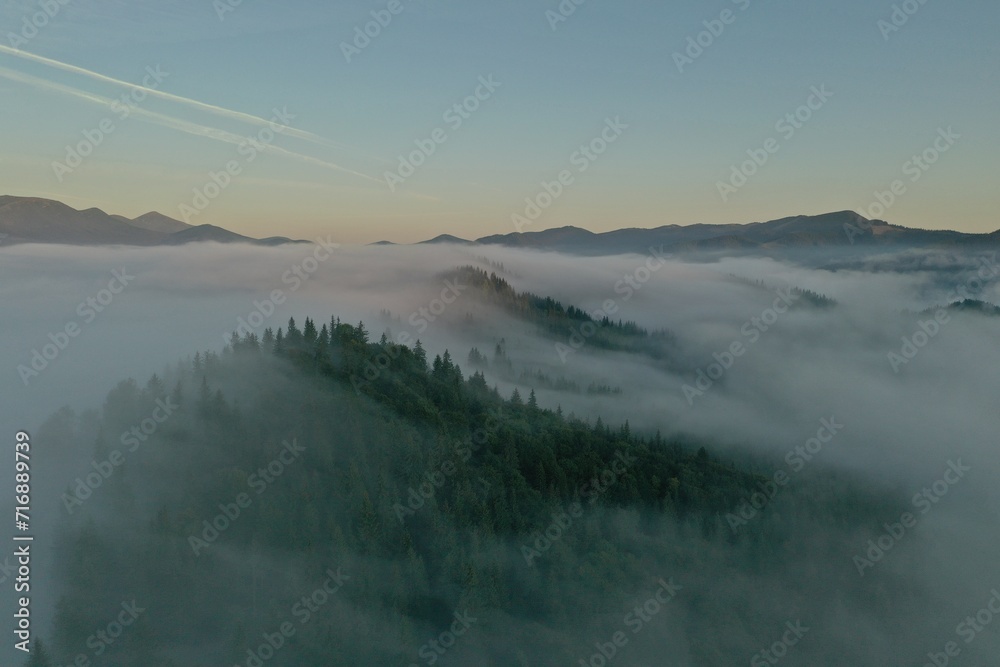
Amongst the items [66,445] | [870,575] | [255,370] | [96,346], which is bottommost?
[870,575]

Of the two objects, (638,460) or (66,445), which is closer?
(66,445)

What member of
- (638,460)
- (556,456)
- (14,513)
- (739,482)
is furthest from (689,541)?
(14,513)

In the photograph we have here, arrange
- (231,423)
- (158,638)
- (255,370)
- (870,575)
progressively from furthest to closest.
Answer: (870,575), (255,370), (231,423), (158,638)

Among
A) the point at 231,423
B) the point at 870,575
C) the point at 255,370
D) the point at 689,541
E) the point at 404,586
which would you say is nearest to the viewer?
the point at 404,586

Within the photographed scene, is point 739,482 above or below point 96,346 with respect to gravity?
below

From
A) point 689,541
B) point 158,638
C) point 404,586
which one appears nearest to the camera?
point 158,638

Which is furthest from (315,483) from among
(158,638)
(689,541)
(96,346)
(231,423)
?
(96,346)

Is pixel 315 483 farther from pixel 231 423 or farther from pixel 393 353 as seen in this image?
pixel 393 353

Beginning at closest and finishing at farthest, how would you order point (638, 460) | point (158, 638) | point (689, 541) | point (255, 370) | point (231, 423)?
point (158, 638), point (231, 423), point (255, 370), point (689, 541), point (638, 460)

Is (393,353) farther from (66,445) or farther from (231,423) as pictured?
(66,445)
